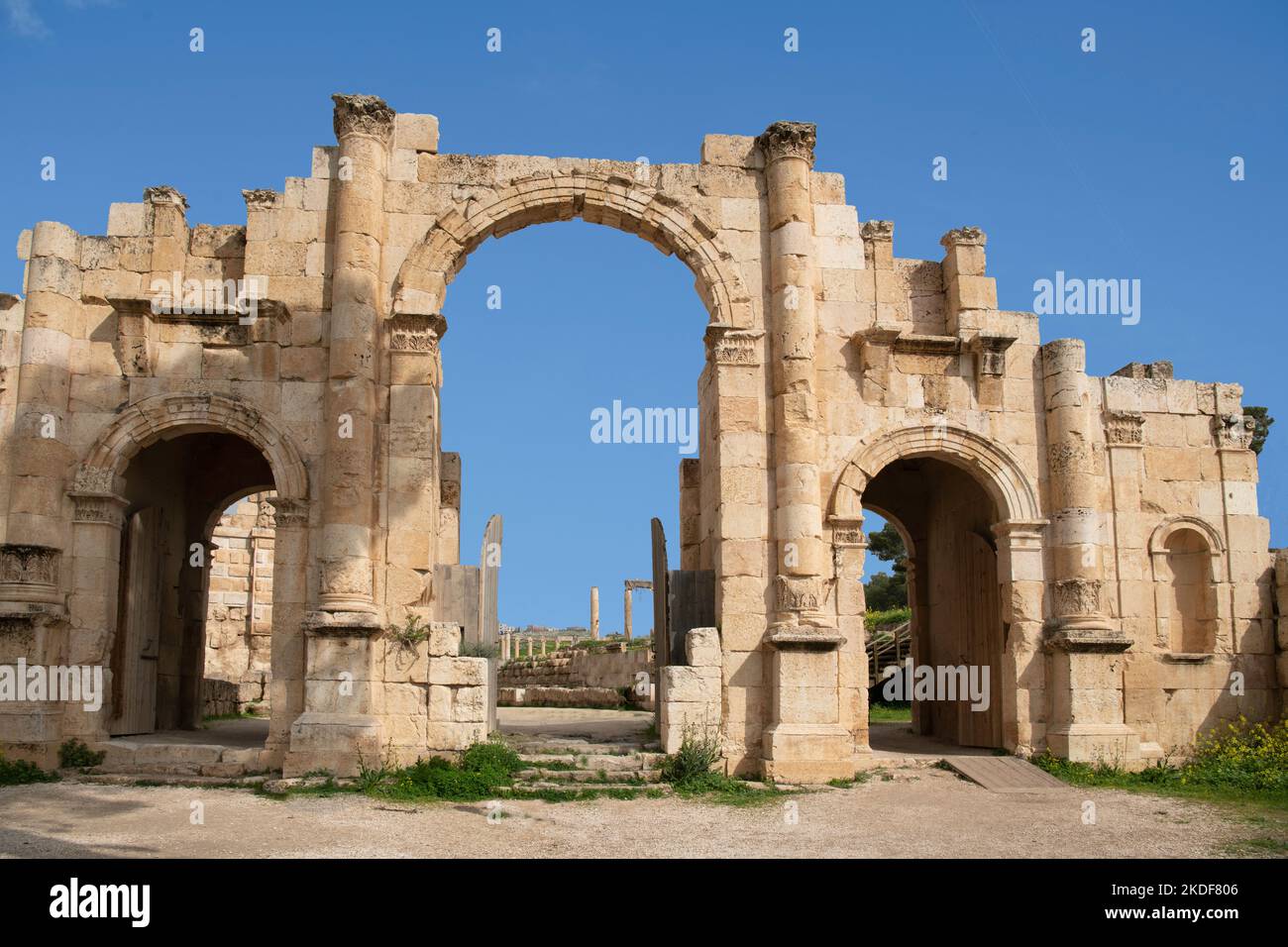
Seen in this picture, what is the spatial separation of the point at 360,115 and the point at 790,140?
462 centimetres

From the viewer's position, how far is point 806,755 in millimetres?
10961

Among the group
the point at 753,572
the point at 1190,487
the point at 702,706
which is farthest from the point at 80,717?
the point at 1190,487

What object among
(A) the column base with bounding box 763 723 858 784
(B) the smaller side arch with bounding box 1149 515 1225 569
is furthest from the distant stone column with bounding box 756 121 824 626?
(B) the smaller side arch with bounding box 1149 515 1225 569

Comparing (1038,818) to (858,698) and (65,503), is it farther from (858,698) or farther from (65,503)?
(65,503)

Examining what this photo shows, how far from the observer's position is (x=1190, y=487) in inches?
511

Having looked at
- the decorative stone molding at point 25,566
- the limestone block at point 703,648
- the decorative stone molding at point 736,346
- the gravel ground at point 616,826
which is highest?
the decorative stone molding at point 736,346

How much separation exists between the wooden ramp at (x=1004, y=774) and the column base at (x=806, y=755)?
1292 millimetres

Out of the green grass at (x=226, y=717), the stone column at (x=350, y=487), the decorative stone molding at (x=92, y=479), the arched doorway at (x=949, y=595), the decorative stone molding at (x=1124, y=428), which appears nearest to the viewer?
the stone column at (x=350, y=487)

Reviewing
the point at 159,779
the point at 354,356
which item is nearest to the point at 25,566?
the point at 159,779

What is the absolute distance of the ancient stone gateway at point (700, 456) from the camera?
437 inches

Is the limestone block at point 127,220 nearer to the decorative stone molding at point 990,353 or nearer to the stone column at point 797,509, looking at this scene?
the stone column at point 797,509

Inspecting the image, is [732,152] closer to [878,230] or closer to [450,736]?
[878,230]

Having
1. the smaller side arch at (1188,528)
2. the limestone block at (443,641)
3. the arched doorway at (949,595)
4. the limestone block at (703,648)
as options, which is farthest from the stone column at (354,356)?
the smaller side arch at (1188,528)
